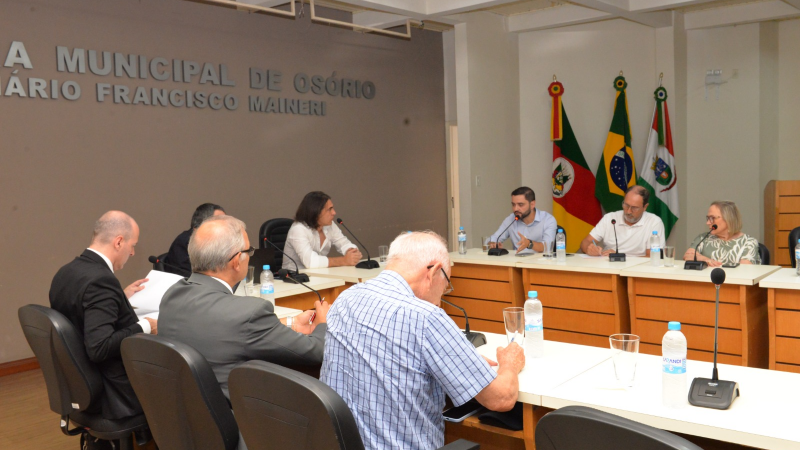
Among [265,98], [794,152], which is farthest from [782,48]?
[265,98]

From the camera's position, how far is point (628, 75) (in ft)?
25.2

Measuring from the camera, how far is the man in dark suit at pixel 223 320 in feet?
6.92

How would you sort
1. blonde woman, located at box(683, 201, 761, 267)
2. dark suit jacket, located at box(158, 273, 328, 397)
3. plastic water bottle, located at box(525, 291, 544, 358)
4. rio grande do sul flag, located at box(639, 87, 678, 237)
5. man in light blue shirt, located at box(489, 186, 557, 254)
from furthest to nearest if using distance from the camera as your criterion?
rio grande do sul flag, located at box(639, 87, 678, 237), man in light blue shirt, located at box(489, 186, 557, 254), blonde woman, located at box(683, 201, 761, 267), plastic water bottle, located at box(525, 291, 544, 358), dark suit jacket, located at box(158, 273, 328, 397)

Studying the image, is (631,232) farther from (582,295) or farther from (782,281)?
(782,281)

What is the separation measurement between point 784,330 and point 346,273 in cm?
262

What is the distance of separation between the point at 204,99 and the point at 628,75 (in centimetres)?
481

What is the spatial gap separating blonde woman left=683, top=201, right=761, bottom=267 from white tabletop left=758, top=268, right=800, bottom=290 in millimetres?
514

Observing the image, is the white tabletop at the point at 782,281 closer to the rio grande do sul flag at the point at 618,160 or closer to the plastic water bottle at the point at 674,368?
the plastic water bottle at the point at 674,368

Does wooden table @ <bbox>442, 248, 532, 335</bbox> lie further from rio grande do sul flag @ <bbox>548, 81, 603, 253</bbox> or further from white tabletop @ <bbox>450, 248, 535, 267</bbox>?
rio grande do sul flag @ <bbox>548, 81, 603, 253</bbox>

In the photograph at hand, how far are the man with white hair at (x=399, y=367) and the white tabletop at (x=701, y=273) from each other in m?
2.40

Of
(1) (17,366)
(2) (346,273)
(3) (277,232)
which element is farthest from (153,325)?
(1) (17,366)

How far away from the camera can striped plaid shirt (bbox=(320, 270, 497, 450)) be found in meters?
1.74

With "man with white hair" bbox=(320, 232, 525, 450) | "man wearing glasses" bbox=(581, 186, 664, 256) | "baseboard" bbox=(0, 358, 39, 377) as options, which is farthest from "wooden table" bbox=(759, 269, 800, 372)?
"baseboard" bbox=(0, 358, 39, 377)

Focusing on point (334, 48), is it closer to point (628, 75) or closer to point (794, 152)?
point (628, 75)
